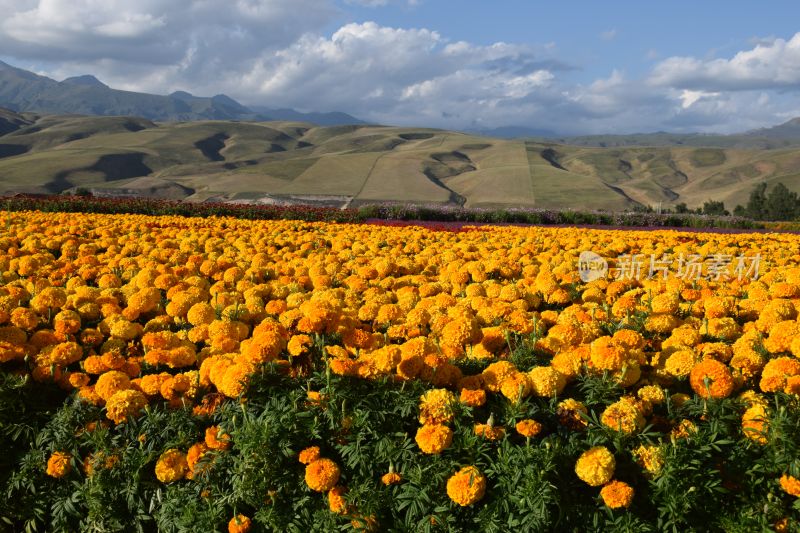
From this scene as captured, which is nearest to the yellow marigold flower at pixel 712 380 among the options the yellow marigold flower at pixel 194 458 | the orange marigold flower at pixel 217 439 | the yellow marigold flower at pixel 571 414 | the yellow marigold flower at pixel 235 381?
the yellow marigold flower at pixel 571 414

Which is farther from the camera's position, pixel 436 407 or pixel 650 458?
pixel 436 407

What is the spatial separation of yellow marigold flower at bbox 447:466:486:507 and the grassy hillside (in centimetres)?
8140

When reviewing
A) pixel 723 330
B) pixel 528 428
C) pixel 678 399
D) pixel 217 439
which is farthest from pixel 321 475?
pixel 723 330

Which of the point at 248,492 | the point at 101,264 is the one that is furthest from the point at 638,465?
the point at 101,264

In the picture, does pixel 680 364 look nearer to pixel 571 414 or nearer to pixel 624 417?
pixel 624 417

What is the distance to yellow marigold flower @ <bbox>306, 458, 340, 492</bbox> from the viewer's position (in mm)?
2934

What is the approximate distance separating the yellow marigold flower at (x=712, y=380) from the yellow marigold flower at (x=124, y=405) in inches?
120

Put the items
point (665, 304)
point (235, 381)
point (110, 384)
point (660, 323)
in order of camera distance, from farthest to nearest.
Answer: point (665, 304) → point (660, 323) → point (110, 384) → point (235, 381)

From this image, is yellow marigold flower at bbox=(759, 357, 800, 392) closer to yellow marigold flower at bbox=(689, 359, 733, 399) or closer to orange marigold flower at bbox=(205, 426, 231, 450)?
yellow marigold flower at bbox=(689, 359, 733, 399)

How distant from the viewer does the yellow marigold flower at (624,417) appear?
297 centimetres

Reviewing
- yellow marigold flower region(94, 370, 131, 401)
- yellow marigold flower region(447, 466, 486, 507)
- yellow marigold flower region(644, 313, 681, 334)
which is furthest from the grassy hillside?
yellow marigold flower region(447, 466, 486, 507)

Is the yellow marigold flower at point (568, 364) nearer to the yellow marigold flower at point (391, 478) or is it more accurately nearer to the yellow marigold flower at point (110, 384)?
the yellow marigold flower at point (391, 478)

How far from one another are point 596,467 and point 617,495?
15 cm

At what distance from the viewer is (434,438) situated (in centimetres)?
287
